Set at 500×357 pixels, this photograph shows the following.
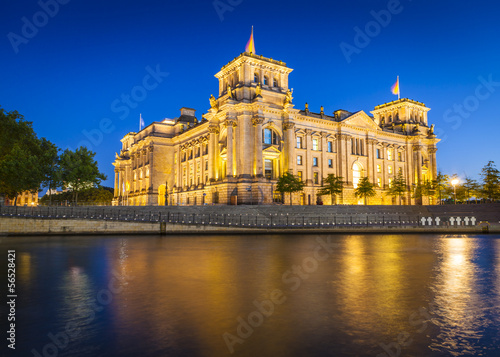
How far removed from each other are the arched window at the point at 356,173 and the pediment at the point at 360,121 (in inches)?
331

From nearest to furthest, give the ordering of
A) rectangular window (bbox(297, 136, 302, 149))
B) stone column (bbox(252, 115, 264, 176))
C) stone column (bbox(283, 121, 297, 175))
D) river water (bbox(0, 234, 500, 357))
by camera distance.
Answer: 1. river water (bbox(0, 234, 500, 357))
2. stone column (bbox(252, 115, 264, 176))
3. stone column (bbox(283, 121, 297, 175))
4. rectangular window (bbox(297, 136, 302, 149))

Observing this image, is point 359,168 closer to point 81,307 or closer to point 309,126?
point 309,126

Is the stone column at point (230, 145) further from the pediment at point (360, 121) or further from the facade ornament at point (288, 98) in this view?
the pediment at point (360, 121)

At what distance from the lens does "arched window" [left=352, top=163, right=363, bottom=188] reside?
255ft

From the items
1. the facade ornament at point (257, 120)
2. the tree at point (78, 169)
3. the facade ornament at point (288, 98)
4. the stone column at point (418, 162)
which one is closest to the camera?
the tree at point (78, 169)

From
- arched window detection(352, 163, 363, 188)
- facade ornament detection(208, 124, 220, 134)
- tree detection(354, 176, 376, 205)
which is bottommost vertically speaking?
tree detection(354, 176, 376, 205)

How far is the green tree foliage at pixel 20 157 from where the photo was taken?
4969cm

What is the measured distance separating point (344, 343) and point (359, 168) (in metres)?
75.9

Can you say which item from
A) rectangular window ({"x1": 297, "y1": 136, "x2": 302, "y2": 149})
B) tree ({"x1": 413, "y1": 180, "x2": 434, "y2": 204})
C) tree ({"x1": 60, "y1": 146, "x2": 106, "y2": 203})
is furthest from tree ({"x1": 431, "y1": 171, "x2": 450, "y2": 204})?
tree ({"x1": 60, "y1": 146, "x2": 106, "y2": 203})

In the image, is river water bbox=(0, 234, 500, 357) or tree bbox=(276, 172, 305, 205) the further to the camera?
tree bbox=(276, 172, 305, 205)

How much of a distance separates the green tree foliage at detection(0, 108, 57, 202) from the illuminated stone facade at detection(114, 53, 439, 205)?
26.9 m

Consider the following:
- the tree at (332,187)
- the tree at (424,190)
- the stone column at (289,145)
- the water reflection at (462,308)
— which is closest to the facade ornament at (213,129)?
the stone column at (289,145)

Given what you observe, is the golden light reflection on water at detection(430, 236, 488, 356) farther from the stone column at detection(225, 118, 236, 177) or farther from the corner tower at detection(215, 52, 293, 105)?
the corner tower at detection(215, 52, 293, 105)

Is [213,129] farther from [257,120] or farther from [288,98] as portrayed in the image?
[288,98]
